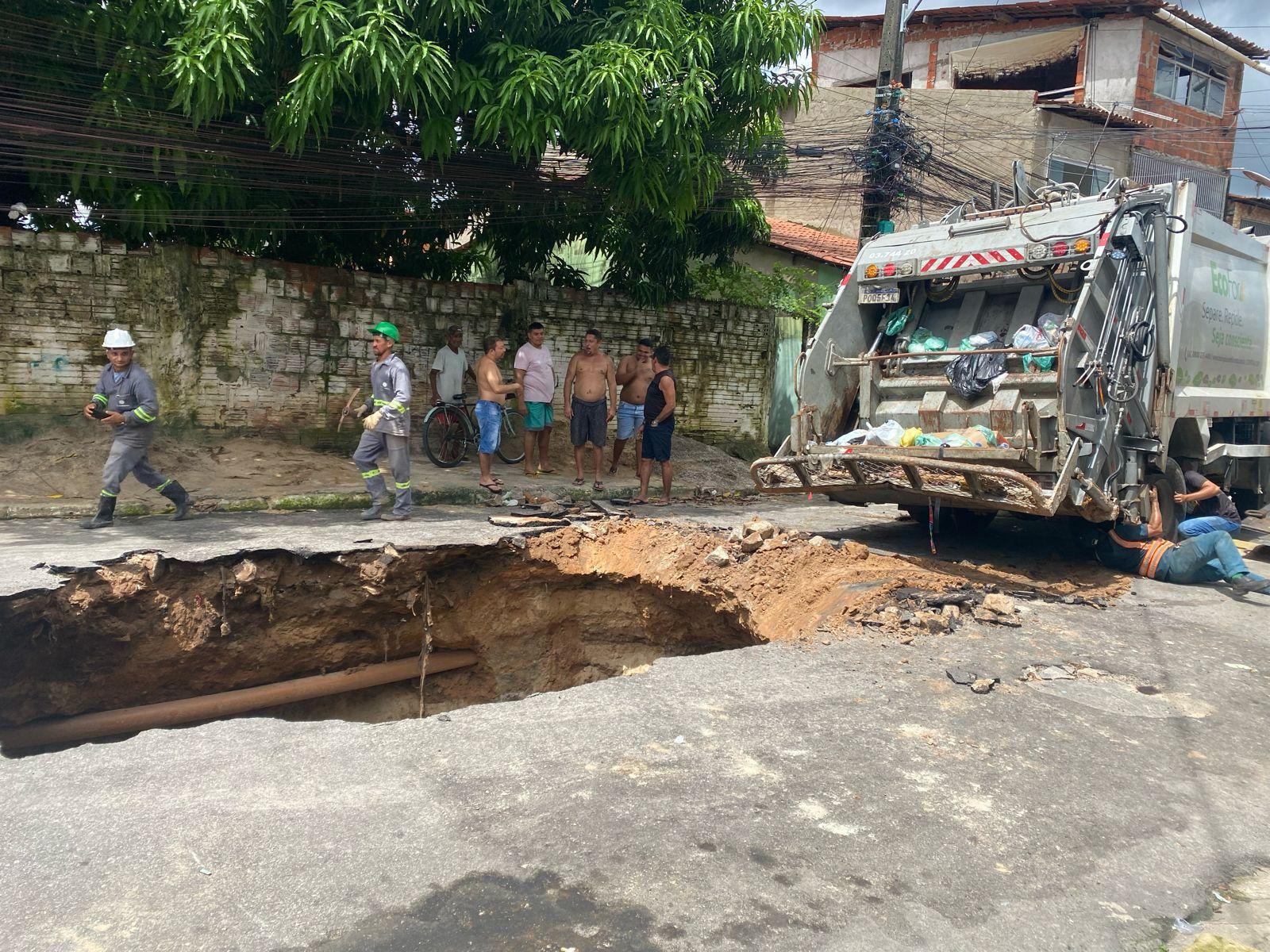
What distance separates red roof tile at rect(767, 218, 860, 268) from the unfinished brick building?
0.69 meters

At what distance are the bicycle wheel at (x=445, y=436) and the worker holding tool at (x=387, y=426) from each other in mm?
2490

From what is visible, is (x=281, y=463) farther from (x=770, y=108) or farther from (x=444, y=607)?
(x=770, y=108)

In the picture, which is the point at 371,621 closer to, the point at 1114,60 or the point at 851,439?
the point at 851,439

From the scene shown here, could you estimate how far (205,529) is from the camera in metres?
7.29

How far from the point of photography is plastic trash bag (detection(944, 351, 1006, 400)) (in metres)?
6.81

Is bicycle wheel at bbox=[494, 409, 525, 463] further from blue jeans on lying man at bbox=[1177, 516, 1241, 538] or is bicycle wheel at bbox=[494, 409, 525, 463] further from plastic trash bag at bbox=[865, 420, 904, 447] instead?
blue jeans on lying man at bbox=[1177, 516, 1241, 538]

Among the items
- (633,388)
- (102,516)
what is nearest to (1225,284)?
(633,388)

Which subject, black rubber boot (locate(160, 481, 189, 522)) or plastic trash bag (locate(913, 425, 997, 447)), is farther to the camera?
black rubber boot (locate(160, 481, 189, 522))

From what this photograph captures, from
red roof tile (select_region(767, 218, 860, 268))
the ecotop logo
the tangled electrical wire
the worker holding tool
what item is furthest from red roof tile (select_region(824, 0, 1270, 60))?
the worker holding tool

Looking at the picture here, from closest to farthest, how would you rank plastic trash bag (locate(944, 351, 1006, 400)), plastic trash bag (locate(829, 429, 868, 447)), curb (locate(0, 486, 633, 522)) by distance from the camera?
plastic trash bag (locate(944, 351, 1006, 400))
plastic trash bag (locate(829, 429, 868, 447))
curb (locate(0, 486, 633, 522))

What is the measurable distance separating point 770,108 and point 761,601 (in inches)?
225

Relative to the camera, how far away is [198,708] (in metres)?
6.12

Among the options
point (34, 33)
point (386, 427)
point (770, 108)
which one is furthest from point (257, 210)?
point (770, 108)

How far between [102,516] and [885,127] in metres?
9.65
